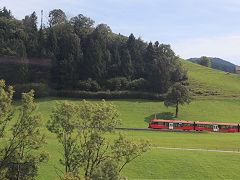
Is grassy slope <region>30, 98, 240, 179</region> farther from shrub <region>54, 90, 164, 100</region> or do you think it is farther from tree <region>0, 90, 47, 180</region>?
shrub <region>54, 90, 164, 100</region>

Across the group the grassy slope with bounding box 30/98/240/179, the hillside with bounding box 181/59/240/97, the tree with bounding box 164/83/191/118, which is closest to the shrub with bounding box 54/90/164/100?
the grassy slope with bounding box 30/98/240/179

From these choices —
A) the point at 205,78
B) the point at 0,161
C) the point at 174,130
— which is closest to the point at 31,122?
the point at 0,161

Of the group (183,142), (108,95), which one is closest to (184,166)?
(183,142)

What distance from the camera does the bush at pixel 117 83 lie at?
3164 inches

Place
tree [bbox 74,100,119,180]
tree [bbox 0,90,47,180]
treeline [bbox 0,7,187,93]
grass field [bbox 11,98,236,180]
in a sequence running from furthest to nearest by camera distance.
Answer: treeline [bbox 0,7,187,93]
grass field [bbox 11,98,236,180]
tree [bbox 0,90,47,180]
tree [bbox 74,100,119,180]

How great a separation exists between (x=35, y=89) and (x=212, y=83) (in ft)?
247

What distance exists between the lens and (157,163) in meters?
33.6

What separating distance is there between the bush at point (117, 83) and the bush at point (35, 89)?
883 inches

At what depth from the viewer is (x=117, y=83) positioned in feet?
263

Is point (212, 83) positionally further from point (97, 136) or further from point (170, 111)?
point (97, 136)

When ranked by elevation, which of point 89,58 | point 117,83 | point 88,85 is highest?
point 89,58

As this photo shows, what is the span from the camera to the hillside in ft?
284

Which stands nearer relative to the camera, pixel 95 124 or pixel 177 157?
pixel 95 124

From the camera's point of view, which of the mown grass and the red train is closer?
the mown grass
